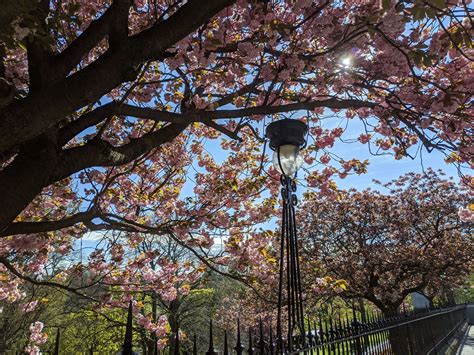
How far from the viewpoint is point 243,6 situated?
13.1 ft

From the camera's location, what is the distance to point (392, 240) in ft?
43.2

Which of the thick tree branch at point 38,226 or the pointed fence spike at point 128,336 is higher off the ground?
the thick tree branch at point 38,226

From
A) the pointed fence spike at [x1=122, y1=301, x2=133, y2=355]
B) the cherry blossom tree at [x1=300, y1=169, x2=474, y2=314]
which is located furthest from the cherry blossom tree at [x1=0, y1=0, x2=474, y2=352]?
the cherry blossom tree at [x1=300, y1=169, x2=474, y2=314]

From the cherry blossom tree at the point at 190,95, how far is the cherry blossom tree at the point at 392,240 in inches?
255

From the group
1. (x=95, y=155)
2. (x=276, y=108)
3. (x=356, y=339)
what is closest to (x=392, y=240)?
(x=356, y=339)

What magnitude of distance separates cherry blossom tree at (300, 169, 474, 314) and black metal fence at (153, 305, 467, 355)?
3009mm

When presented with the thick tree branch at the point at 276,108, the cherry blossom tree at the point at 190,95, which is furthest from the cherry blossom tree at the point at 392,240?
the thick tree branch at the point at 276,108

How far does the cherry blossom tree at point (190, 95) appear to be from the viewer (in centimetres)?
238

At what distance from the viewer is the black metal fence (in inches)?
98.1

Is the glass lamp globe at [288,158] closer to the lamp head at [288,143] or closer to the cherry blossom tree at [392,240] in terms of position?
the lamp head at [288,143]

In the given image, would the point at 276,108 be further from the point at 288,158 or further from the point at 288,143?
the point at 288,158

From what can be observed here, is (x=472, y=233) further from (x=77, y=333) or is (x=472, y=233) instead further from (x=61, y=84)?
(x=77, y=333)

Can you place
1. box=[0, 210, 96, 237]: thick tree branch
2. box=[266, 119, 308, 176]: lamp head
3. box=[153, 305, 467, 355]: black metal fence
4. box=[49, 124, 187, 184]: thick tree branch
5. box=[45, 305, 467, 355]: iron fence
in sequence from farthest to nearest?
box=[0, 210, 96, 237]: thick tree branch
box=[266, 119, 308, 176]: lamp head
box=[49, 124, 187, 184]: thick tree branch
box=[153, 305, 467, 355]: black metal fence
box=[45, 305, 467, 355]: iron fence

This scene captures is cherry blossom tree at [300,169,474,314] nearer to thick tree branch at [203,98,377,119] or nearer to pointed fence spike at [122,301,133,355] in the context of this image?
thick tree branch at [203,98,377,119]
